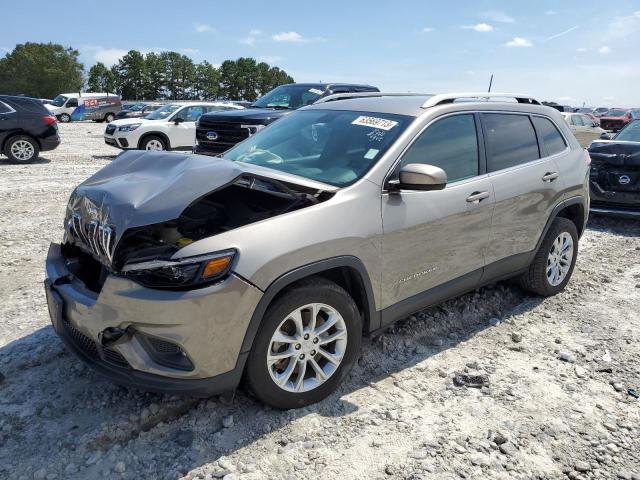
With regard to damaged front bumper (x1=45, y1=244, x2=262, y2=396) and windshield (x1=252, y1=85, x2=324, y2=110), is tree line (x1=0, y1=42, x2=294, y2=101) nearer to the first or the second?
windshield (x1=252, y1=85, x2=324, y2=110)

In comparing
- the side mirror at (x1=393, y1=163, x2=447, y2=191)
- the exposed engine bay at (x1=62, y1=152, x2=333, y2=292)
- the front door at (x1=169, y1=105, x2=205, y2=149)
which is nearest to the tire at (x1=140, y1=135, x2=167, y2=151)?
the front door at (x1=169, y1=105, x2=205, y2=149)

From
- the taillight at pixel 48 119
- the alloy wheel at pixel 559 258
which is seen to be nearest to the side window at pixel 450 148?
the alloy wheel at pixel 559 258

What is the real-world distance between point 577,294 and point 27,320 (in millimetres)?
4795

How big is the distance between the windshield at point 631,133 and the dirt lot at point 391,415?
16.5 ft

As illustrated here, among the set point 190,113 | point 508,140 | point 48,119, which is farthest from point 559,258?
point 190,113

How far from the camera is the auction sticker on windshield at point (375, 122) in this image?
344cm

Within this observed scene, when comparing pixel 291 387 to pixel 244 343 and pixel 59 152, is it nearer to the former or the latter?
pixel 244 343

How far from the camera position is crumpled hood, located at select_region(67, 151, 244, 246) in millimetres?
2555

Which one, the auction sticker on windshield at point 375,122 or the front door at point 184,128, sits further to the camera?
the front door at point 184,128

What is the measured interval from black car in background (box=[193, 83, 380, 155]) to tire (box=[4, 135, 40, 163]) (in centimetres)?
483

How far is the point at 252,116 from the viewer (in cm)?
955

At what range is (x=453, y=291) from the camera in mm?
3676

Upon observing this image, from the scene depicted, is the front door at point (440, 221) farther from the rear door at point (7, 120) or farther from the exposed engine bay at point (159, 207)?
the rear door at point (7, 120)

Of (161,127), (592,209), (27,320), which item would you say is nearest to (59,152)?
(161,127)
